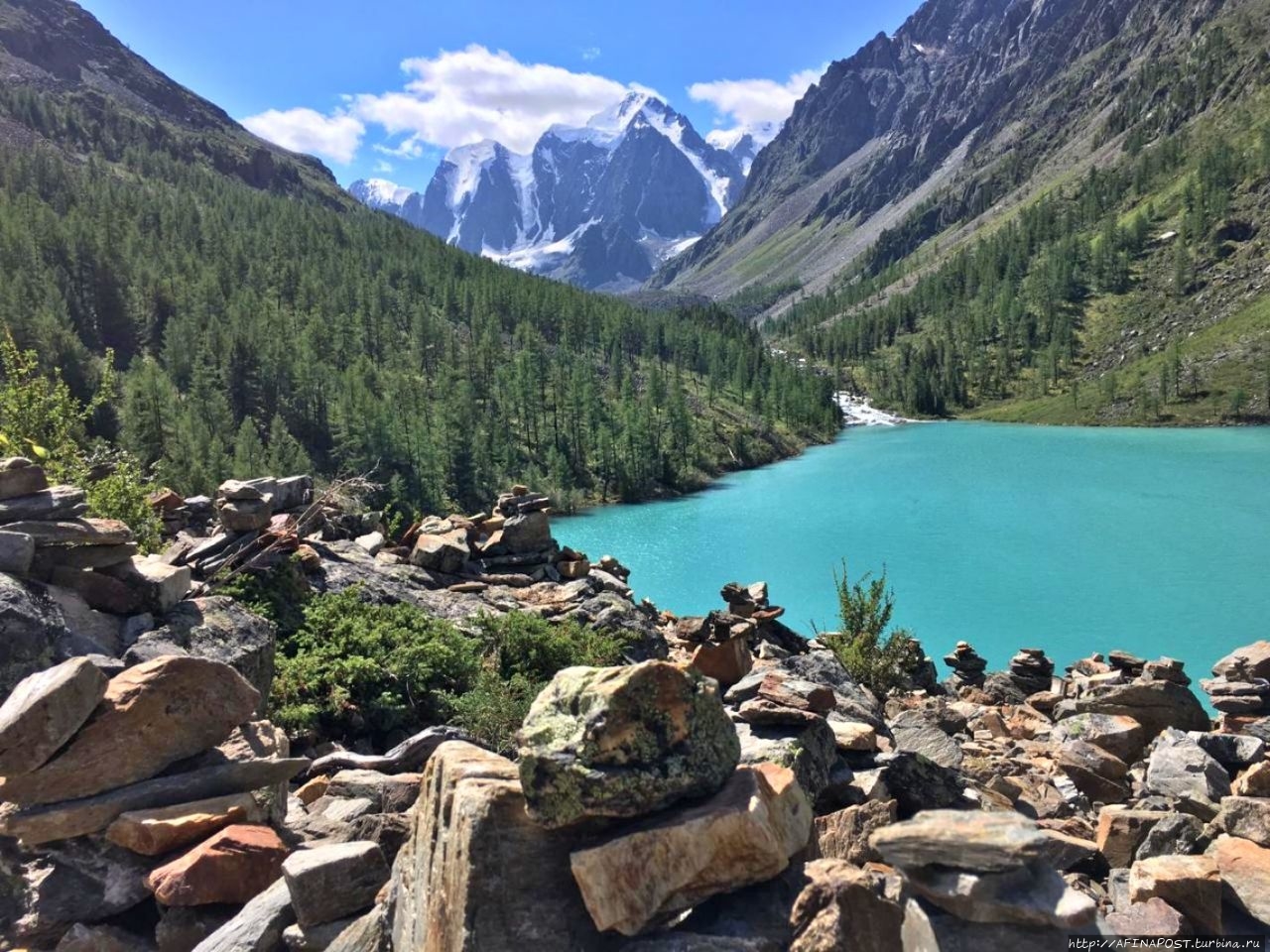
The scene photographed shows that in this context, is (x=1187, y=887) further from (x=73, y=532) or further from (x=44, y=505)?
(x=44, y=505)

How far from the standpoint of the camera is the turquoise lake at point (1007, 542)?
37.2 m

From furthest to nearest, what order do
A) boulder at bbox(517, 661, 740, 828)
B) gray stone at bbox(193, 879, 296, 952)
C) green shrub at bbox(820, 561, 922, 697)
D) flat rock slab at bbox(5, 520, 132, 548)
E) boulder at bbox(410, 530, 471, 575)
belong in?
1. boulder at bbox(410, 530, 471, 575)
2. green shrub at bbox(820, 561, 922, 697)
3. flat rock slab at bbox(5, 520, 132, 548)
4. gray stone at bbox(193, 879, 296, 952)
5. boulder at bbox(517, 661, 740, 828)

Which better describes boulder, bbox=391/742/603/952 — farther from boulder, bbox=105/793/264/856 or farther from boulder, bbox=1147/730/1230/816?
boulder, bbox=1147/730/1230/816

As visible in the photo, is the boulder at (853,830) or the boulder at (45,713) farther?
the boulder at (853,830)

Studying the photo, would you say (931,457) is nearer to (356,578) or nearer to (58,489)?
(356,578)

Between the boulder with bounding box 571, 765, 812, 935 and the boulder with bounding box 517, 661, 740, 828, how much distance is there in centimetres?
23

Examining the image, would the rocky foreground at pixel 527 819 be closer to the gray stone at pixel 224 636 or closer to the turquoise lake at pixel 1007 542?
the gray stone at pixel 224 636

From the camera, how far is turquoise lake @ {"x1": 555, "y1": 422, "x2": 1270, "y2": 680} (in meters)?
37.2

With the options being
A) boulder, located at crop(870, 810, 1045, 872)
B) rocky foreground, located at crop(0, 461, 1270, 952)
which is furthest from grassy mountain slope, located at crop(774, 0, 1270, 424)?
boulder, located at crop(870, 810, 1045, 872)

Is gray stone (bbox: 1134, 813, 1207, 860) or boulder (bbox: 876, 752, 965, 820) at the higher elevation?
boulder (bbox: 876, 752, 965, 820)

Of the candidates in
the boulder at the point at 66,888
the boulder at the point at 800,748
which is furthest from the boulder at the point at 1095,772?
the boulder at the point at 66,888

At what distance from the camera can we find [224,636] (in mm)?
9977

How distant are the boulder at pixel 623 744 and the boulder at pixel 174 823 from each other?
3.33 m

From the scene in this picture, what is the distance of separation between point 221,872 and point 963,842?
5639 millimetres
